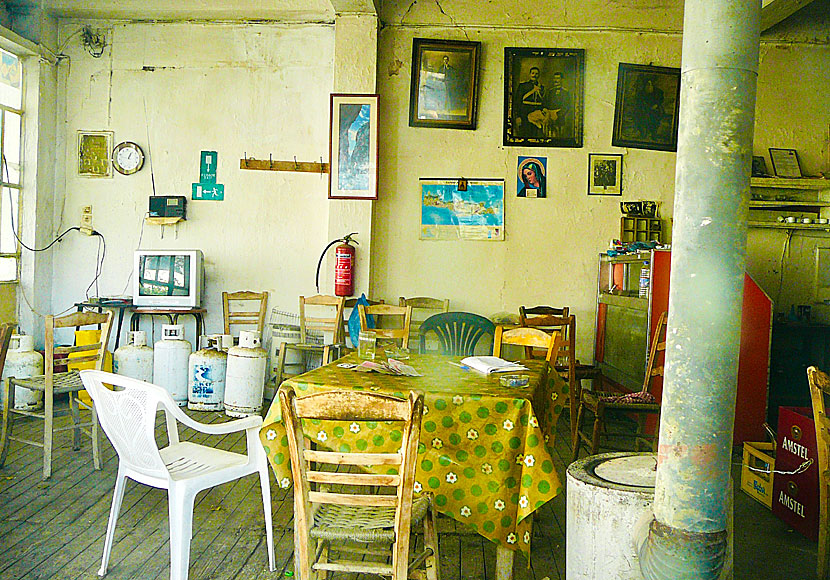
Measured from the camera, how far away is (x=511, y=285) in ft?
22.6

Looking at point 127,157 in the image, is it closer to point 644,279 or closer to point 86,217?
point 86,217

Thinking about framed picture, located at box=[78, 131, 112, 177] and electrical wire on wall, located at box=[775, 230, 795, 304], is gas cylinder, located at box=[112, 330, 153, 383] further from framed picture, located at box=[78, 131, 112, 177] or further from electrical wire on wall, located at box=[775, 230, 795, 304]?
electrical wire on wall, located at box=[775, 230, 795, 304]

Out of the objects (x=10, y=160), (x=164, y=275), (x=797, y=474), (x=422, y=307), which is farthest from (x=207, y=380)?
(x=797, y=474)

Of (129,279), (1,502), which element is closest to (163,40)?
(129,279)

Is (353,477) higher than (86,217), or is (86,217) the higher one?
(86,217)

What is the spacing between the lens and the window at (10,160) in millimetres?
6617

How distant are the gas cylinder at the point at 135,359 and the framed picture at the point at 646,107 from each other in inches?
185

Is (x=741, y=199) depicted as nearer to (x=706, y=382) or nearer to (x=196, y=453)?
(x=706, y=382)

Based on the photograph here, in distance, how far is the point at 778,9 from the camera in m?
6.09

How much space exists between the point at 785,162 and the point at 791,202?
41 cm

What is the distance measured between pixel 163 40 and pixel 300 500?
241 inches

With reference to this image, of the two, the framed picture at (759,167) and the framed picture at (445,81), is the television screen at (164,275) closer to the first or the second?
the framed picture at (445,81)

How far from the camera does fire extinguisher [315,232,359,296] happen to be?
6.53 meters

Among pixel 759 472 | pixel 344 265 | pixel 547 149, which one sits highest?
pixel 547 149
